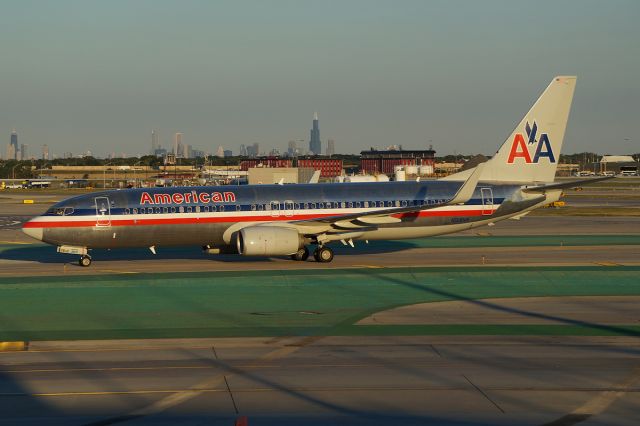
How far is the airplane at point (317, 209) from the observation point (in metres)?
40.2

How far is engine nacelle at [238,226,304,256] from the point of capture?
39156 millimetres

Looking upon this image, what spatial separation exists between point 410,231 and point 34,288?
1825 centimetres

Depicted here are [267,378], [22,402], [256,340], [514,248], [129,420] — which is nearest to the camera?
[129,420]

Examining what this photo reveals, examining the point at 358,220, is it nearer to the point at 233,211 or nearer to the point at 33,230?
the point at 233,211

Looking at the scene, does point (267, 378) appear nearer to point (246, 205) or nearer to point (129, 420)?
point (129, 420)

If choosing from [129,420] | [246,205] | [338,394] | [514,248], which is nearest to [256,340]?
[338,394]

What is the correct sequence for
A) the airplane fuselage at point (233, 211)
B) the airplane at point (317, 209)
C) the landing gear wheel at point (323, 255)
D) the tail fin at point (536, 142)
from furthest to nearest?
1. the tail fin at point (536, 142)
2. the landing gear wheel at point (323, 255)
3. the airplane fuselage at point (233, 211)
4. the airplane at point (317, 209)

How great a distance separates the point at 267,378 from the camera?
1983cm

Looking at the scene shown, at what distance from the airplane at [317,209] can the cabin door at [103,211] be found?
47mm

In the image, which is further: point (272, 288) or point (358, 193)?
point (358, 193)

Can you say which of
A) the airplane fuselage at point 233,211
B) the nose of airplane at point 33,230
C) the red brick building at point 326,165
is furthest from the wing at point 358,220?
the red brick building at point 326,165

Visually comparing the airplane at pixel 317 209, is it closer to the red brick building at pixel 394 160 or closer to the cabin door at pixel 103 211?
the cabin door at pixel 103 211

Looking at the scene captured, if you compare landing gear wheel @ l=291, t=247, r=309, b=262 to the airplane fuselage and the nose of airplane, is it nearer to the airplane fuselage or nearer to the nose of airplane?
the airplane fuselage

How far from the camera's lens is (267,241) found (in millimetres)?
39312
